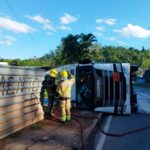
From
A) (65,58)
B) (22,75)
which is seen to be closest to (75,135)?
(22,75)

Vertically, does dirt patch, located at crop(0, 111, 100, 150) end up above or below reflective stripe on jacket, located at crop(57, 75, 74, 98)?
below

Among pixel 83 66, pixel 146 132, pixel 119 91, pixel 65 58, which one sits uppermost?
pixel 65 58

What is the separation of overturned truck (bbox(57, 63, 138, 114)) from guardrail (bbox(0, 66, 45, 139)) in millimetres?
4309

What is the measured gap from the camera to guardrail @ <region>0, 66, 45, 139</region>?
9094 mm

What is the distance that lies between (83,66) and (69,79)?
3.89 metres

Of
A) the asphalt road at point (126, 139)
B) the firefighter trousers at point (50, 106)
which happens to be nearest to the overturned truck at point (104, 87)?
the asphalt road at point (126, 139)

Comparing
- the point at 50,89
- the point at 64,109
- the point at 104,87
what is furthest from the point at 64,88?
the point at 104,87

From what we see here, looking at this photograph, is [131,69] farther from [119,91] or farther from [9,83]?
[9,83]

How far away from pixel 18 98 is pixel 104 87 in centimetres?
700

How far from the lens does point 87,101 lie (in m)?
16.8

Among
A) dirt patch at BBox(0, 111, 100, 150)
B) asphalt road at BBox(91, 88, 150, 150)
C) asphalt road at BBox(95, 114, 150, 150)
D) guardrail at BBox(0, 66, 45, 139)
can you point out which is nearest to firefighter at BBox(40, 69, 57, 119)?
guardrail at BBox(0, 66, 45, 139)

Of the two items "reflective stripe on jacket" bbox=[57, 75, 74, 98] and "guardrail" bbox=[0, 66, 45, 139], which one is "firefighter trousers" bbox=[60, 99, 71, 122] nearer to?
"reflective stripe on jacket" bbox=[57, 75, 74, 98]

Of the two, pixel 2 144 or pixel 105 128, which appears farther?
pixel 105 128

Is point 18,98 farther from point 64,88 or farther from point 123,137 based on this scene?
point 123,137
